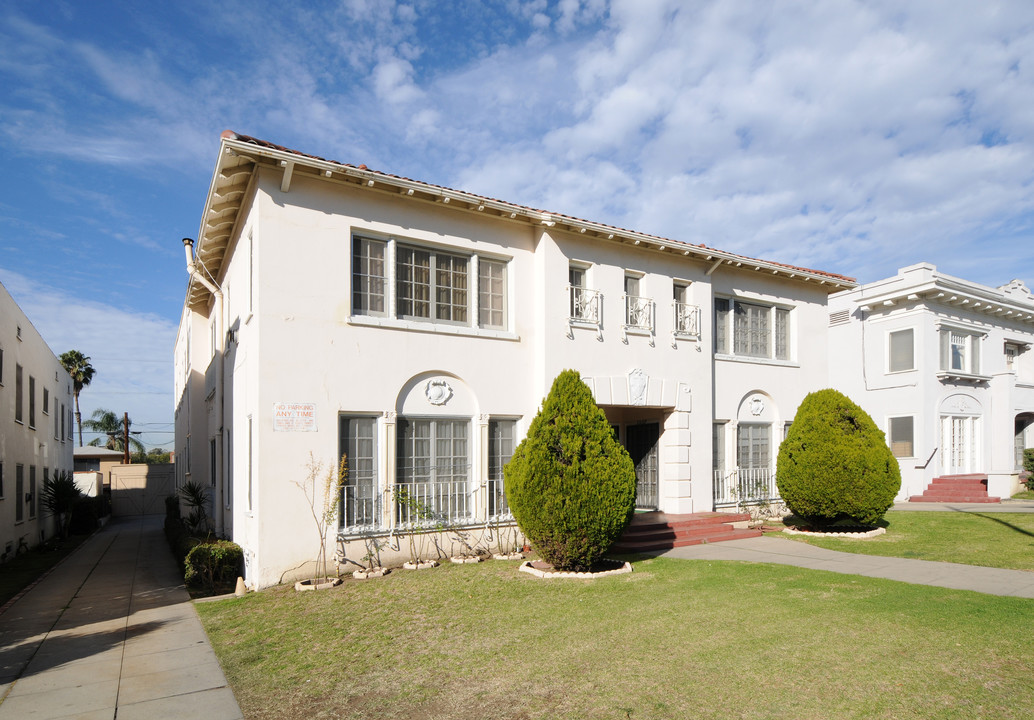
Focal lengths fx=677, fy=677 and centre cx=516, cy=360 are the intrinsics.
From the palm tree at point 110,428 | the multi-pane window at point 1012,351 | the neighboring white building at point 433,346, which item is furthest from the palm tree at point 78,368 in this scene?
the multi-pane window at point 1012,351

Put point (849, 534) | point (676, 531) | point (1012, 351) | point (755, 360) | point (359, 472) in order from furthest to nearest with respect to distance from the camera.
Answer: point (1012, 351) → point (755, 360) → point (849, 534) → point (676, 531) → point (359, 472)

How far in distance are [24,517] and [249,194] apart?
41.6ft

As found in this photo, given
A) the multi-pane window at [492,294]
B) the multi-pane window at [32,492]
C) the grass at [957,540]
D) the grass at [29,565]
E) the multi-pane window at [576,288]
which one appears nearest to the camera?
the grass at [957,540]

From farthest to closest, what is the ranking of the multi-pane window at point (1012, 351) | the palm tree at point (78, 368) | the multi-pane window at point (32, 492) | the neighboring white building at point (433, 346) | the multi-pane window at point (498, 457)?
the palm tree at point (78, 368)
the multi-pane window at point (1012, 351)
the multi-pane window at point (32, 492)
the multi-pane window at point (498, 457)
the neighboring white building at point (433, 346)

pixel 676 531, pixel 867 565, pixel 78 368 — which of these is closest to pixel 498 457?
pixel 676 531

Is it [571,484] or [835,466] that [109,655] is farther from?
[835,466]

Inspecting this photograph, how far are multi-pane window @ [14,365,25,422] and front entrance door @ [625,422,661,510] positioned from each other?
15576 millimetres

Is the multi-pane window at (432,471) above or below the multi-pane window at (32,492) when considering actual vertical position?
above

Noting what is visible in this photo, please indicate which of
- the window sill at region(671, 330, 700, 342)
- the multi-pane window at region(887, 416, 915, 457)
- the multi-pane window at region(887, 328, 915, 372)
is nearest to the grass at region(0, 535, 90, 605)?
the window sill at region(671, 330, 700, 342)

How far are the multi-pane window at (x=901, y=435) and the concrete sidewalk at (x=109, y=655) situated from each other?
70.4 ft

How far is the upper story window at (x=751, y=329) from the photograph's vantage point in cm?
1653

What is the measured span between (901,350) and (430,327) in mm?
18068

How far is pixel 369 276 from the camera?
38.3 feet

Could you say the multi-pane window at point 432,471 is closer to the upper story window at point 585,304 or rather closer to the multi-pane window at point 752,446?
the upper story window at point 585,304
